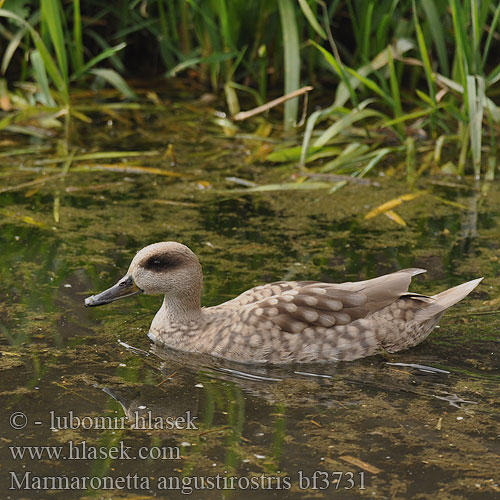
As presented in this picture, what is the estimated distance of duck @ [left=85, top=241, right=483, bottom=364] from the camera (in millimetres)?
5465

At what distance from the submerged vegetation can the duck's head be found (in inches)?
85.2

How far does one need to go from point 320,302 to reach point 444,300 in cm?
65

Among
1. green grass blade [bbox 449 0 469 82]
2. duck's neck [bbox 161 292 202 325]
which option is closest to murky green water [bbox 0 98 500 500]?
duck's neck [bbox 161 292 202 325]

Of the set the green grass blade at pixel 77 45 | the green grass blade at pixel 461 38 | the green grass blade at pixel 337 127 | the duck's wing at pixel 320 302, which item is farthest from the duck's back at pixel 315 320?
the green grass blade at pixel 77 45

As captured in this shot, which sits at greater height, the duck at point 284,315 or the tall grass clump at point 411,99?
the tall grass clump at point 411,99

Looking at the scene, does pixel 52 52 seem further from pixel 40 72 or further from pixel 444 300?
pixel 444 300

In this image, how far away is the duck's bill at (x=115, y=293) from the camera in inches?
221

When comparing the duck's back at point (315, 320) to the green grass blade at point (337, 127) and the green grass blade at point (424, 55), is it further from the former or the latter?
the green grass blade at point (424, 55)

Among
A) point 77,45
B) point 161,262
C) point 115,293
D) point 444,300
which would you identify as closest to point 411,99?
point 77,45

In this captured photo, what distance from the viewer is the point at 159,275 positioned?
566 centimetres

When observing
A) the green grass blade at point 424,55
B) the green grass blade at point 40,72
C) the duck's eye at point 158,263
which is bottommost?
the duck's eye at point 158,263

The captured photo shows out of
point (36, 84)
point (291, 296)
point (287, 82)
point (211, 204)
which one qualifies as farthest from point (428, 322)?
point (36, 84)

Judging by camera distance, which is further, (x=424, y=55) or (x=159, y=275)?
(x=424, y=55)

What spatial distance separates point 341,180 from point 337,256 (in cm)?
130
